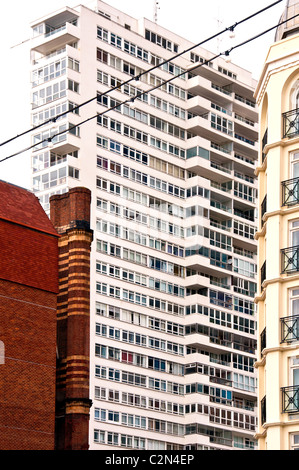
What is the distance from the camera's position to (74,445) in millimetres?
57594

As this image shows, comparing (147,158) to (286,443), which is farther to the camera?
(147,158)

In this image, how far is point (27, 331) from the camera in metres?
58.3

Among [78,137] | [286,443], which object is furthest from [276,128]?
[78,137]

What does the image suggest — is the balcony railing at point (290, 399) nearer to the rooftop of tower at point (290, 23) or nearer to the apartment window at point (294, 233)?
the apartment window at point (294, 233)

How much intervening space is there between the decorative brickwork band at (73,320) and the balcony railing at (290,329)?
21.2 m

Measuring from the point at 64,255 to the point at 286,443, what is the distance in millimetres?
26370

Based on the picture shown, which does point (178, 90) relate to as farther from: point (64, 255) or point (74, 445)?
point (74, 445)

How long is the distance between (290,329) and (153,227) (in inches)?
2398

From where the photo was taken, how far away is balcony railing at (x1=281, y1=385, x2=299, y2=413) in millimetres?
38188

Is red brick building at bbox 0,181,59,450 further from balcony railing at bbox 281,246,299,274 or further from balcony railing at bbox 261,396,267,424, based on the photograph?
balcony railing at bbox 281,246,299,274

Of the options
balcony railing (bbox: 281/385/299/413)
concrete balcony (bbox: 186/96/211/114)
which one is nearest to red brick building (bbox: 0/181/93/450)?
balcony railing (bbox: 281/385/299/413)

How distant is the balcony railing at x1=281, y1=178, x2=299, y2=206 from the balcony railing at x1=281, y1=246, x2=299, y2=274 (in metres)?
1.97
